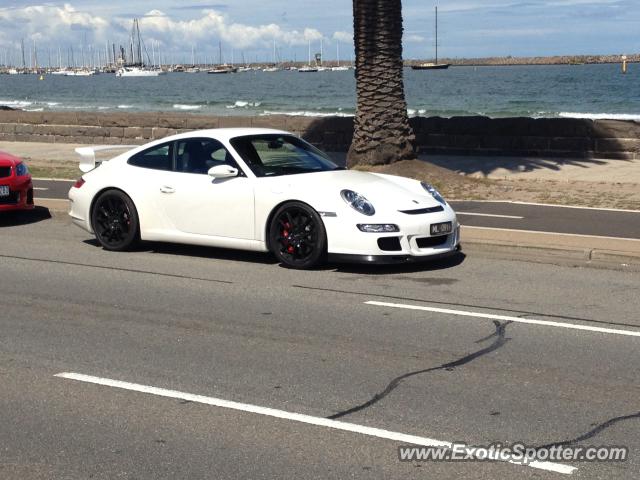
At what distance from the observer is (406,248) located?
10.3 m

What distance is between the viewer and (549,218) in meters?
13.3

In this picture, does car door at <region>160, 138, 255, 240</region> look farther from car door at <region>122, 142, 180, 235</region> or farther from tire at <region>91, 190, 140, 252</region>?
tire at <region>91, 190, 140, 252</region>

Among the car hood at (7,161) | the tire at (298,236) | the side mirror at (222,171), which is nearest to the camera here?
the tire at (298,236)

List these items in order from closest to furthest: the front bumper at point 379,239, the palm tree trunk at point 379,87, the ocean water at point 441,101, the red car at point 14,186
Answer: the front bumper at point 379,239, the red car at point 14,186, the palm tree trunk at point 379,87, the ocean water at point 441,101

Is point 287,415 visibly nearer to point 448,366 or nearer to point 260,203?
point 448,366

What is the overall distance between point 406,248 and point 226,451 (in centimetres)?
504

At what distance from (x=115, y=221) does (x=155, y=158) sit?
85 cm

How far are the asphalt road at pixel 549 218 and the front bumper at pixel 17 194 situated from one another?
5878mm

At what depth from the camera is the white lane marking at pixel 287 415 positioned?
532 centimetres

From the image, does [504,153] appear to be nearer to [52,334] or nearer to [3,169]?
[3,169]

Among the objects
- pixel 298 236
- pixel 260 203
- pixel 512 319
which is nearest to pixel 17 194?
pixel 260 203

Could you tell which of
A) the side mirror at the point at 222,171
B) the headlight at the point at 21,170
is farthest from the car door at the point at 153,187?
the headlight at the point at 21,170

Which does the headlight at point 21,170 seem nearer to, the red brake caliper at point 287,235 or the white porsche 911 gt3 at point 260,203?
the white porsche 911 gt3 at point 260,203

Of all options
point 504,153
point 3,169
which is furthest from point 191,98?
point 3,169
